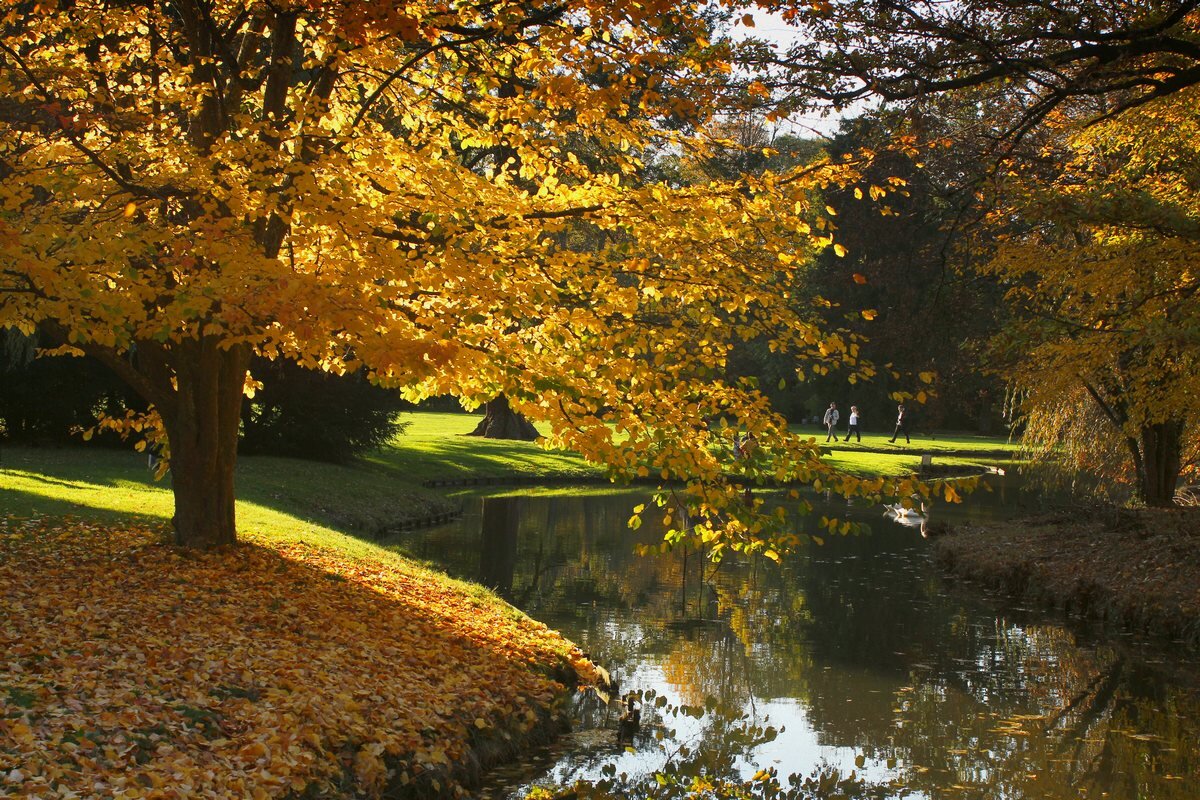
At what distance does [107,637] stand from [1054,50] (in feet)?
30.0

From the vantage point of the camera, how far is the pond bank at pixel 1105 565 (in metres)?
13.4

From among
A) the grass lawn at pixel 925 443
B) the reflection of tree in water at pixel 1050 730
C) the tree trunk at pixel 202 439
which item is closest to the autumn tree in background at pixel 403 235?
the tree trunk at pixel 202 439

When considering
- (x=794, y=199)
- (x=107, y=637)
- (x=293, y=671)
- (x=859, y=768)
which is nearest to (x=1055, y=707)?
(x=859, y=768)

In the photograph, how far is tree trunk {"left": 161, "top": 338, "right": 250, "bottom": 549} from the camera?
10.6m

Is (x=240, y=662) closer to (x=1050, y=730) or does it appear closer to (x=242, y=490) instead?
(x=1050, y=730)

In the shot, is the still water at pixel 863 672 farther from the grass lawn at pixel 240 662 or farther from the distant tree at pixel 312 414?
the distant tree at pixel 312 414

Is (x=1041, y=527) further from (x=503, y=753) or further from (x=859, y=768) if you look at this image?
(x=503, y=753)

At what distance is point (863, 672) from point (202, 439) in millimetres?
7056

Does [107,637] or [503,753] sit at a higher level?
[107,637]

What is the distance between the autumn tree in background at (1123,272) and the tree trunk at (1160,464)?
0.7 inches

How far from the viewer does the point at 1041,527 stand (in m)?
19.3

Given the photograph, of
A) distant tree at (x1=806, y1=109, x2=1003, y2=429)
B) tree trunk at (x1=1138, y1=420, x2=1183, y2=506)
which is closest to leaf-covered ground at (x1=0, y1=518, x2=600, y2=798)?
distant tree at (x1=806, y1=109, x2=1003, y2=429)

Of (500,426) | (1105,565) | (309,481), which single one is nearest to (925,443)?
(500,426)

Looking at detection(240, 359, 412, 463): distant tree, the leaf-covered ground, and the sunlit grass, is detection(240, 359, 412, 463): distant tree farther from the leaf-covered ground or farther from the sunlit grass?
the leaf-covered ground
